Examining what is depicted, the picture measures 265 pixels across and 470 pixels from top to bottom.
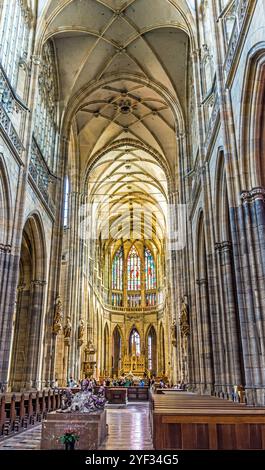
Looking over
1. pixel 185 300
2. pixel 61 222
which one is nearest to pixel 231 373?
pixel 185 300

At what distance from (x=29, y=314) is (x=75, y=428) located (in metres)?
10.6

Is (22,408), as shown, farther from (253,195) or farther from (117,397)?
(117,397)

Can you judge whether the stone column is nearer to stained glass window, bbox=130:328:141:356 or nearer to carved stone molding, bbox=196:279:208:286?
carved stone molding, bbox=196:279:208:286

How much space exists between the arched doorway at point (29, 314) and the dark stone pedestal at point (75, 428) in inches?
369

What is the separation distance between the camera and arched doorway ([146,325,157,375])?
151 feet

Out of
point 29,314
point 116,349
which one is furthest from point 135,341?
point 29,314

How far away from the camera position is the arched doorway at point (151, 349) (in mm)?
46094

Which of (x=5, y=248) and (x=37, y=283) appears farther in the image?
(x=37, y=283)

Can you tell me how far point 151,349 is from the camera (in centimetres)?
4700

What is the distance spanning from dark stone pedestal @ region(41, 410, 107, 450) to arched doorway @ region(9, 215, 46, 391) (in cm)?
938

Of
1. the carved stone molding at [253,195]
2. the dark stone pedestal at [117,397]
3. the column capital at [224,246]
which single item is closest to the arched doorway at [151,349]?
the dark stone pedestal at [117,397]

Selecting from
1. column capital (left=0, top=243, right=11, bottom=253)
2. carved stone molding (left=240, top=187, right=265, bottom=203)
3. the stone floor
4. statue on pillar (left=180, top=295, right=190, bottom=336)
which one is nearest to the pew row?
the stone floor

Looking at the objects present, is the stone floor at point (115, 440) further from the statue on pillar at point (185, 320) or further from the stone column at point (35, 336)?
the statue on pillar at point (185, 320)

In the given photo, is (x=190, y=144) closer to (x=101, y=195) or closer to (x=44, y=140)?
(x=44, y=140)
